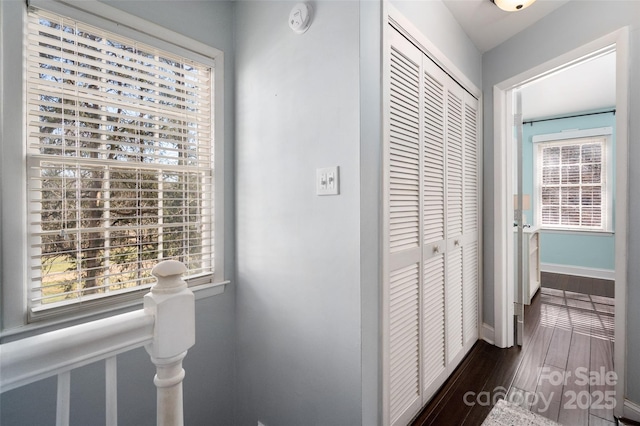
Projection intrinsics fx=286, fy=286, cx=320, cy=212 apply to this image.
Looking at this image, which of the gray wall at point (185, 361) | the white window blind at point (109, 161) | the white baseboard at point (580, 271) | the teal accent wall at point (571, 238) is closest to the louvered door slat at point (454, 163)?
the gray wall at point (185, 361)

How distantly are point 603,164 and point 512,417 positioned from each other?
185 inches

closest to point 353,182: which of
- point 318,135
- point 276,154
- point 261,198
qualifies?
point 318,135

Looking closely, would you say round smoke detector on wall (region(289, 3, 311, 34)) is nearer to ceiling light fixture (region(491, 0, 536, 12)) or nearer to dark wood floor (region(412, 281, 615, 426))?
ceiling light fixture (region(491, 0, 536, 12))

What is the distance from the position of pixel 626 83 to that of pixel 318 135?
6.07 feet

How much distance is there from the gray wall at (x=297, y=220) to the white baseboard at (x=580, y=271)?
17.5 feet

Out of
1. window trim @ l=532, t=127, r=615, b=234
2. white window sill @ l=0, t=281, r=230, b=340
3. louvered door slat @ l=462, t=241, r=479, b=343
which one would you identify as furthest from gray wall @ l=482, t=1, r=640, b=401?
window trim @ l=532, t=127, r=615, b=234

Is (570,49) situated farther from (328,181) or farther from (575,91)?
(575,91)

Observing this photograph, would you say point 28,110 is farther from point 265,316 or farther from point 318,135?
point 265,316

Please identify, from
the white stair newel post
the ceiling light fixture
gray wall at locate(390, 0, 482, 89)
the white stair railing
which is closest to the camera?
the white stair railing

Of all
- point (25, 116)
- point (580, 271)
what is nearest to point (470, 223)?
point (25, 116)

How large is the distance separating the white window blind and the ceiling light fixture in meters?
1.89

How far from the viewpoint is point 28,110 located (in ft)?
3.74

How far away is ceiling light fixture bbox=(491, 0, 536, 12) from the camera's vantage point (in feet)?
5.91

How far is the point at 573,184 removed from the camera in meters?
4.72
